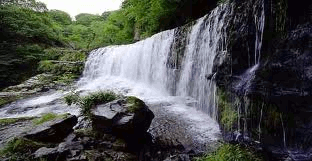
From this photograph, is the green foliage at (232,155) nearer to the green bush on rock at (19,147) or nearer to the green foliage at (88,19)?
the green bush on rock at (19,147)

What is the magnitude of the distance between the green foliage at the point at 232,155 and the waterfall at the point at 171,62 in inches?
104

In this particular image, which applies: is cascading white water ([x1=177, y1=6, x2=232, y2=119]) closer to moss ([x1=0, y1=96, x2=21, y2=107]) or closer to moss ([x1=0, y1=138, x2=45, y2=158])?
moss ([x1=0, y1=138, x2=45, y2=158])

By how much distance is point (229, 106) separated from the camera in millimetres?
8109

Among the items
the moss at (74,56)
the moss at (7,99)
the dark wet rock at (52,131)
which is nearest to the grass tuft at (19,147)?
the dark wet rock at (52,131)

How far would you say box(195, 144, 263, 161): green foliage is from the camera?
623 centimetres

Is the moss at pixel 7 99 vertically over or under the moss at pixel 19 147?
over

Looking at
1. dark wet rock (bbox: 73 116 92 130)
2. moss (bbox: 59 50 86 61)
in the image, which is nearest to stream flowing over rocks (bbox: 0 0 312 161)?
dark wet rock (bbox: 73 116 92 130)

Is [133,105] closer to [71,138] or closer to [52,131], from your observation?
[71,138]

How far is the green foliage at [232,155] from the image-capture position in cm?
623

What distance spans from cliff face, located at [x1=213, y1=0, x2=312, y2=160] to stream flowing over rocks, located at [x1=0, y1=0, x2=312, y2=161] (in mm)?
19

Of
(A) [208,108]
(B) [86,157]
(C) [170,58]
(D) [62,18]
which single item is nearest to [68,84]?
(C) [170,58]

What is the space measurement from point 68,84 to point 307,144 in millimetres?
14118

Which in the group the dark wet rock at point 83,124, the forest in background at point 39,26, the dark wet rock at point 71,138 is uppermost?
the forest in background at point 39,26

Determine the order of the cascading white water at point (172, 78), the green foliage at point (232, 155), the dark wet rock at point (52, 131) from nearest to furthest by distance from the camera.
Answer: the green foliage at point (232, 155)
the dark wet rock at point (52, 131)
the cascading white water at point (172, 78)
